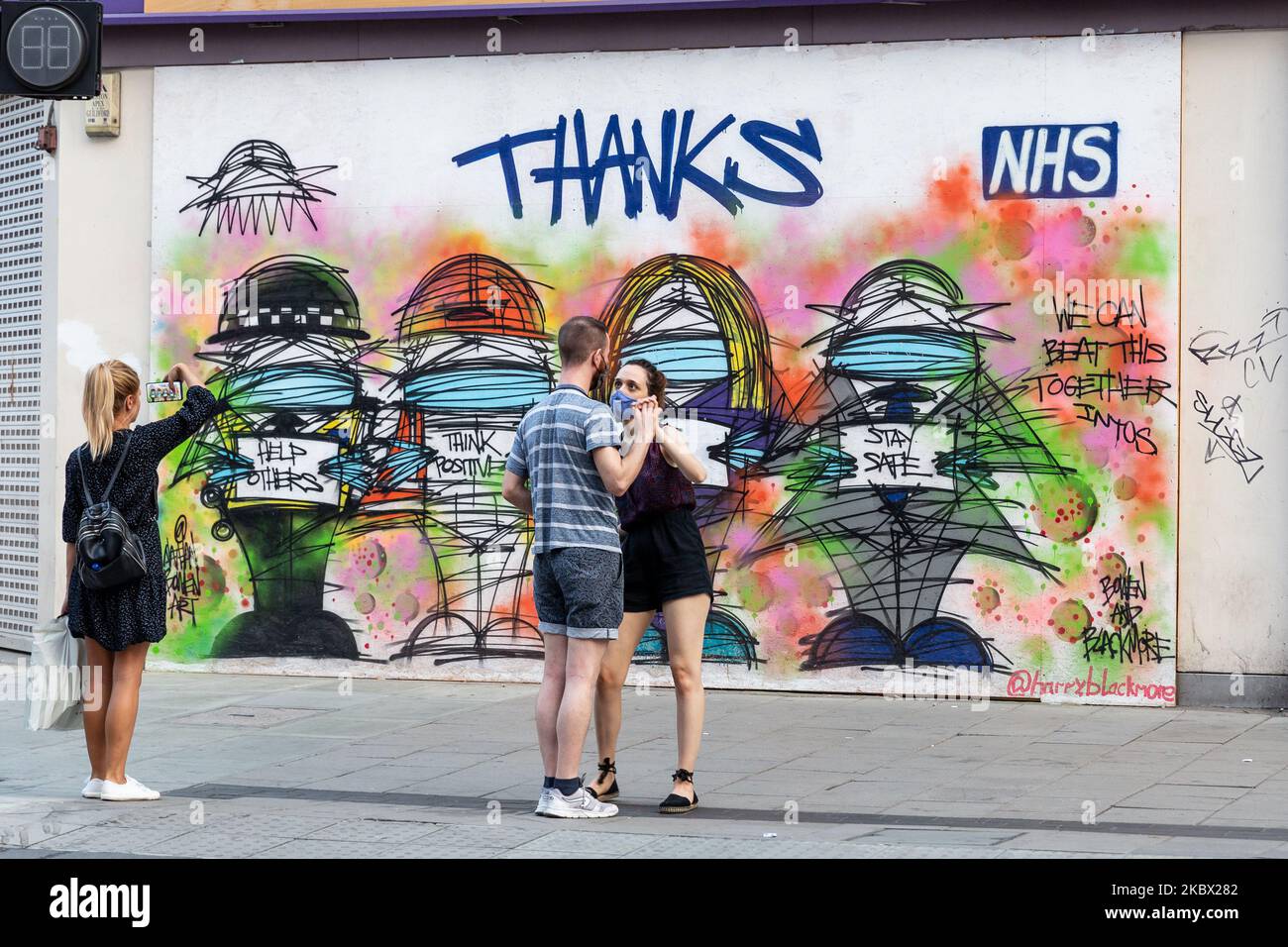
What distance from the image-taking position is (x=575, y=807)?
723 cm

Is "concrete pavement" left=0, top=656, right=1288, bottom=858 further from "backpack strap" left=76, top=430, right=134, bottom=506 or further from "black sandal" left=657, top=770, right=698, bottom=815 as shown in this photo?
"backpack strap" left=76, top=430, right=134, bottom=506

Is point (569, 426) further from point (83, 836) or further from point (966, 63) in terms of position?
point (966, 63)

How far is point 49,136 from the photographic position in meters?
12.0

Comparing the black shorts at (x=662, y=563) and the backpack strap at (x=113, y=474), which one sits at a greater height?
the backpack strap at (x=113, y=474)

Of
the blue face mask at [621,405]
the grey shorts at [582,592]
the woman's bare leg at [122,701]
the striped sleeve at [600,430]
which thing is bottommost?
the woman's bare leg at [122,701]

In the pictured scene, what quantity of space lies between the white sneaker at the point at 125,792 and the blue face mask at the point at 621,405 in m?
2.52

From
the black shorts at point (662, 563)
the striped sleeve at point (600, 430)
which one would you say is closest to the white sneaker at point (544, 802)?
the black shorts at point (662, 563)

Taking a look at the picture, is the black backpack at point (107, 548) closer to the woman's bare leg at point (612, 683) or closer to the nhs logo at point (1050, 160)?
the woman's bare leg at point (612, 683)

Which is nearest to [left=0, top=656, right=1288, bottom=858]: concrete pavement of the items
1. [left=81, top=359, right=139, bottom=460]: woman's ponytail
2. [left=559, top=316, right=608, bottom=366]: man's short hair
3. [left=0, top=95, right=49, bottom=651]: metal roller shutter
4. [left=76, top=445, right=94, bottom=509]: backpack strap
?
[left=76, top=445, right=94, bottom=509]: backpack strap

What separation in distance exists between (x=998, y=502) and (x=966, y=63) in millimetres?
2540

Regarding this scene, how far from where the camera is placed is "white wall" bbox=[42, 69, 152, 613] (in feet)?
38.4

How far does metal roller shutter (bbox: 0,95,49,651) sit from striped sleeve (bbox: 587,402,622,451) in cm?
636

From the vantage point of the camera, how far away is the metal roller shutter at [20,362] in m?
12.3
